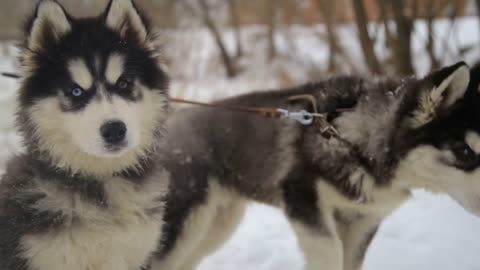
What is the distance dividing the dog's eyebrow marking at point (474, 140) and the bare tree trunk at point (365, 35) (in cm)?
489

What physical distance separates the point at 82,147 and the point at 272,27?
1870 centimetres

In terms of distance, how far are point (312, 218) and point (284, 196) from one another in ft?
0.96

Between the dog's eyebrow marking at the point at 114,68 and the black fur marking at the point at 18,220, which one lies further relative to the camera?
the dog's eyebrow marking at the point at 114,68

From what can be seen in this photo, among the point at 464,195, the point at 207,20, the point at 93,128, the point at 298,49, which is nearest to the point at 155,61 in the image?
the point at 93,128

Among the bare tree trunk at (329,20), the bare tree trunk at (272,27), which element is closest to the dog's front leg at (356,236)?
the bare tree trunk at (329,20)

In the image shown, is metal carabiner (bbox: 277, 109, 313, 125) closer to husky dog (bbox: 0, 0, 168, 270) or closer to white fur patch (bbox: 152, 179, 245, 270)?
white fur patch (bbox: 152, 179, 245, 270)

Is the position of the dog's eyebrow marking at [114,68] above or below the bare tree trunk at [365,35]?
above

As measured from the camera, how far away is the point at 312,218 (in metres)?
3.63

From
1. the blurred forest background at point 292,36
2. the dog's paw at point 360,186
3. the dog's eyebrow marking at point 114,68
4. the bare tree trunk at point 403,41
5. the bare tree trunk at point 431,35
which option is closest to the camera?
the dog's eyebrow marking at point 114,68

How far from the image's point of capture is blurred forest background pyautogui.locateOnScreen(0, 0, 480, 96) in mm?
9242

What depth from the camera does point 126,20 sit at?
3047 mm

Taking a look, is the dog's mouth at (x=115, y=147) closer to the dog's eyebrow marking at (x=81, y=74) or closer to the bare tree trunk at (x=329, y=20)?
the dog's eyebrow marking at (x=81, y=74)

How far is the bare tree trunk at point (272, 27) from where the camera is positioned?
2038cm

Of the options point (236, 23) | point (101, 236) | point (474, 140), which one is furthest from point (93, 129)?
point (236, 23)
